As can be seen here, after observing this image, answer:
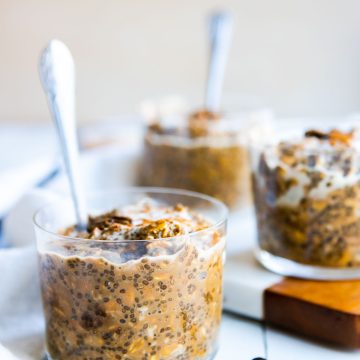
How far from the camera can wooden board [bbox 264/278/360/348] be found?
32.8 inches

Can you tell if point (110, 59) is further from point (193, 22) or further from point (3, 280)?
point (3, 280)

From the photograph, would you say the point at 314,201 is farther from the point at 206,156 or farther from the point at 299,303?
the point at 206,156

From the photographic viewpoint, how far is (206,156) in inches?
51.7

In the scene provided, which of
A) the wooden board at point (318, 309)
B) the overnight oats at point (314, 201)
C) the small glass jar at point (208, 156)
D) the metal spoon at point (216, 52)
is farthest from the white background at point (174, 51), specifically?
the wooden board at point (318, 309)

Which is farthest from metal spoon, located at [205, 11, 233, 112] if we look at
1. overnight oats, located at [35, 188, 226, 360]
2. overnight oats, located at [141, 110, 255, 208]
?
overnight oats, located at [35, 188, 226, 360]

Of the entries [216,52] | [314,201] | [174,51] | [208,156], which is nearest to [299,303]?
[314,201]

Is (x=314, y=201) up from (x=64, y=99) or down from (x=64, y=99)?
down

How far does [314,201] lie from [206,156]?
40 centimetres

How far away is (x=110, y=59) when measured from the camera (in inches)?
109

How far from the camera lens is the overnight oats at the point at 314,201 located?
0.94 metres

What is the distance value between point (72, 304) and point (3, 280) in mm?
205

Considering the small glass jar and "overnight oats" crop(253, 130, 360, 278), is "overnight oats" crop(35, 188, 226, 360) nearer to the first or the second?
"overnight oats" crop(253, 130, 360, 278)

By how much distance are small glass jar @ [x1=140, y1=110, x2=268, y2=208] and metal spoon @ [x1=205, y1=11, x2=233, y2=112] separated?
191 millimetres

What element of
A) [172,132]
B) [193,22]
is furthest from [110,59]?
[172,132]
